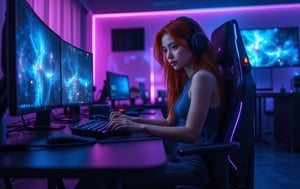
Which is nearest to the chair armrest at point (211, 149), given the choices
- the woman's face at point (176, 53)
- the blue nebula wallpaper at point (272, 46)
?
the woman's face at point (176, 53)

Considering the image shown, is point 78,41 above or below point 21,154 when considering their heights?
above

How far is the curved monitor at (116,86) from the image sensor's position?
291 centimetres

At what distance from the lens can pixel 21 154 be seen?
650 millimetres

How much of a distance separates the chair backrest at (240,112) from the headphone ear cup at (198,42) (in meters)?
0.12

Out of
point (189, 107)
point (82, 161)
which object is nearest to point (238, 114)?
point (189, 107)

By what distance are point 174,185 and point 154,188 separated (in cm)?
7

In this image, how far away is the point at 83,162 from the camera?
21.8 inches

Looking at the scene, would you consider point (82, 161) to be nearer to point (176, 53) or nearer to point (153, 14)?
point (176, 53)

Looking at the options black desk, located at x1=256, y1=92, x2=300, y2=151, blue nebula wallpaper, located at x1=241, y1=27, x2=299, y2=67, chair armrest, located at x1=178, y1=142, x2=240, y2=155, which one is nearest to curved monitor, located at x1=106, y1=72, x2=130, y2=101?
chair armrest, located at x1=178, y1=142, x2=240, y2=155

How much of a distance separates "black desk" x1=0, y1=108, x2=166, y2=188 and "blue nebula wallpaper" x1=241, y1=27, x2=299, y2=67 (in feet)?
15.8

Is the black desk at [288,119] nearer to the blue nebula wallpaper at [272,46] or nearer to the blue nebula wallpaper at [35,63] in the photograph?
the blue nebula wallpaper at [272,46]

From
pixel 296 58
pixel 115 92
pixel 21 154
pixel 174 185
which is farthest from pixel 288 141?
pixel 21 154

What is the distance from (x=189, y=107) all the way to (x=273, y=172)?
2.11m

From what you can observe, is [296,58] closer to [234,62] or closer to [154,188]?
[234,62]
